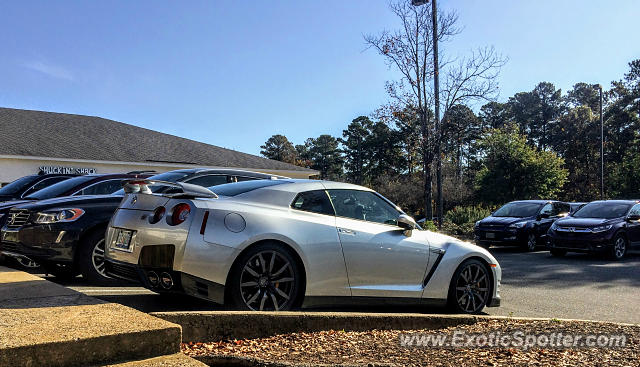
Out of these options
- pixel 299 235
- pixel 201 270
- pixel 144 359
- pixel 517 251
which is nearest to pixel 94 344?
pixel 144 359

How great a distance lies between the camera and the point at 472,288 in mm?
6543

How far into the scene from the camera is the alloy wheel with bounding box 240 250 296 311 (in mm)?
5004

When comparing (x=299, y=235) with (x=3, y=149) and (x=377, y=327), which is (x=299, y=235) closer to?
(x=377, y=327)

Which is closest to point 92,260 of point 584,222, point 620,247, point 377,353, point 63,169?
point 377,353

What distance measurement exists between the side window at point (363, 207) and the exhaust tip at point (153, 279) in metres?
1.98

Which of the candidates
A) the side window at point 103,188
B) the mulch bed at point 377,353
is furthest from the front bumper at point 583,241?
the side window at point 103,188

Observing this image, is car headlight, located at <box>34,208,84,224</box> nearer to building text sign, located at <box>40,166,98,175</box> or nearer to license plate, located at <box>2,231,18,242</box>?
license plate, located at <box>2,231,18,242</box>

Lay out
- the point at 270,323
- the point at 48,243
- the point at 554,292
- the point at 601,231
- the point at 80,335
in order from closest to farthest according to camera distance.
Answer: the point at 80,335, the point at 270,323, the point at 48,243, the point at 554,292, the point at 601,231

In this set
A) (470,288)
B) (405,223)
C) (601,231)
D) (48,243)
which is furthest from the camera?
(601,231)

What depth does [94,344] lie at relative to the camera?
3.04 m

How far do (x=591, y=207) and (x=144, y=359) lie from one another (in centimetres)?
1594

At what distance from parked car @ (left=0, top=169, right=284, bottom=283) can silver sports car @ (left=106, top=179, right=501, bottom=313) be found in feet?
6.02

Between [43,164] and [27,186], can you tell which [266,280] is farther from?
[43,164]

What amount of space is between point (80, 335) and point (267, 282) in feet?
7.25
